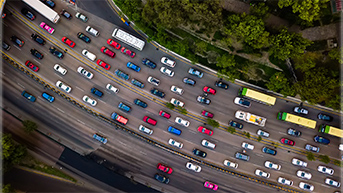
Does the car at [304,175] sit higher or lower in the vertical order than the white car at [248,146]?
lower

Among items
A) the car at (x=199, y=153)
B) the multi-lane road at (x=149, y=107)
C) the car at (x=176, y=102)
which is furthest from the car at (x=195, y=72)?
the car at (x=199, y=153)

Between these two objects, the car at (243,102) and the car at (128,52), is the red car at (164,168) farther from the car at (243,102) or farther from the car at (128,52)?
the car at (128,52)

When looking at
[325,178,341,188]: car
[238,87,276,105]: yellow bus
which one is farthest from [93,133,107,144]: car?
[325,178,341,188]: car

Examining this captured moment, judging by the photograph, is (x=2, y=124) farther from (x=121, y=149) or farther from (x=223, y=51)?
(x=223, y=51)

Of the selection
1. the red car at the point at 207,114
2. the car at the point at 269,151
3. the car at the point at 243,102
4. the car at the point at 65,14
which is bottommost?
the car at the point at 269,151

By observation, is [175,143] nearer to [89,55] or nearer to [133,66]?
[133,66]

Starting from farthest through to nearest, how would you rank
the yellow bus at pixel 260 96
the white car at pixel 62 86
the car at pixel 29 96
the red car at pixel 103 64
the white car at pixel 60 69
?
the red car at pixel 103 64
the white car at pixel 60 69
the white car at pixel 62 86
the car at pixel 29 96
the yellow bus at pixel 260 96

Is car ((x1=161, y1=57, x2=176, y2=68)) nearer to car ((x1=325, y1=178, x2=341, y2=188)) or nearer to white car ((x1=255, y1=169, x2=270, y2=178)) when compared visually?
white car ((x1=255, y1=169, x2=270, y2=178))

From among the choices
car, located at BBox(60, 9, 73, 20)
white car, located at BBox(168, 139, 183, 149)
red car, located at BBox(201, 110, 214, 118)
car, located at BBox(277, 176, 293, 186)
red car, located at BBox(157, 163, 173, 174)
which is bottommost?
red car, located at BBox(157, 163, 173, 174)
